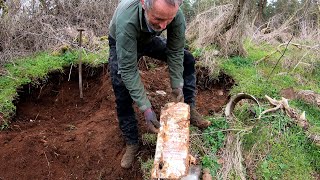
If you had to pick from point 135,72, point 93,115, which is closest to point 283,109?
point 135,72

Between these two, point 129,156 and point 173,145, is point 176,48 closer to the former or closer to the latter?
point 173,145

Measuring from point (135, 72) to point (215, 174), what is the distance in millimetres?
1265

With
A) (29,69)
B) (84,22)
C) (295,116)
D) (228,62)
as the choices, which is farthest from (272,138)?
(84,22)

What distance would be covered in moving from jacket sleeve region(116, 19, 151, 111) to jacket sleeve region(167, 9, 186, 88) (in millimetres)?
400

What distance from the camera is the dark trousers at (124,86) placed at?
3.19 metres

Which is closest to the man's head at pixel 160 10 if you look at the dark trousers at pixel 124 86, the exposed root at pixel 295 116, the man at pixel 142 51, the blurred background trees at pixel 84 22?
the man at pixel 142 51

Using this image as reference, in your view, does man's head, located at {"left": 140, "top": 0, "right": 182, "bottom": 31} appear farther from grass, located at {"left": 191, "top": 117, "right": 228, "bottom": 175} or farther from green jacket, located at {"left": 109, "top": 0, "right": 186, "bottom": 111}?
grass, located at {"left": 191, "top": 117, "right": 228, "bottom": 175}

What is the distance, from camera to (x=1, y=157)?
3721 mm

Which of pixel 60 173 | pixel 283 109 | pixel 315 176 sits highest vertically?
pixel 283 109

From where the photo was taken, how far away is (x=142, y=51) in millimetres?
3236

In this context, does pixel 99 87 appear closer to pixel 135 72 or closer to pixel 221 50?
pixel 221 50

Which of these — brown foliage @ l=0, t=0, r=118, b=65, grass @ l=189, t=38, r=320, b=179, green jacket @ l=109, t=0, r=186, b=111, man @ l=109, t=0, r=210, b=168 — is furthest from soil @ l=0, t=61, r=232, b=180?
green jacket @ l=109, t=0, r=186, b=111

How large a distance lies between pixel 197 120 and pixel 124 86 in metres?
0.93

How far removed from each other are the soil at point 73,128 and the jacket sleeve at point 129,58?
1010 mm
